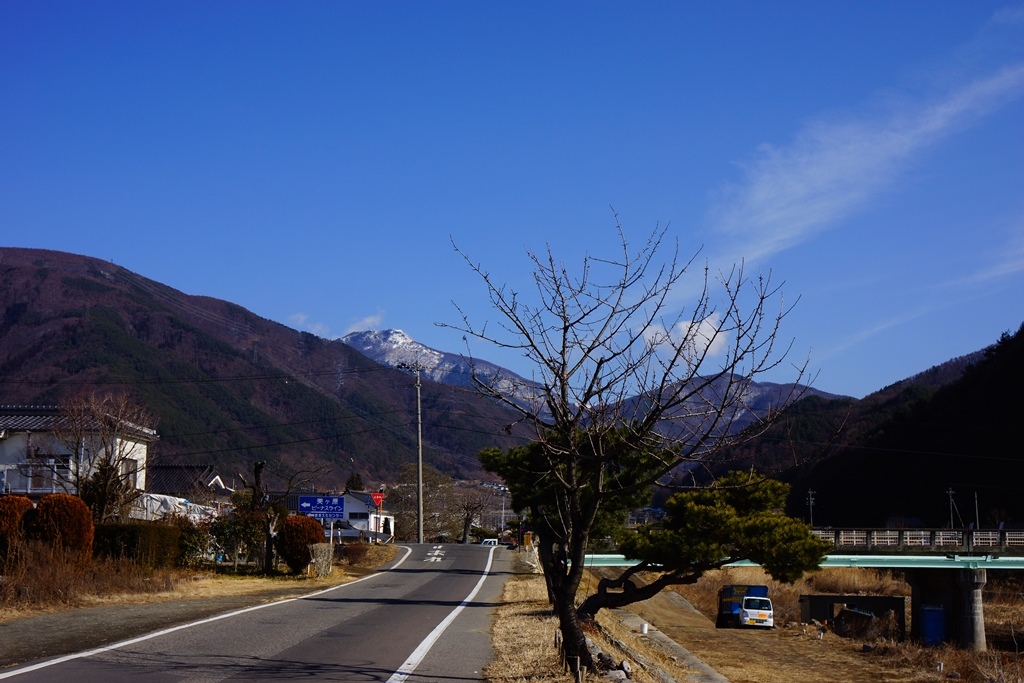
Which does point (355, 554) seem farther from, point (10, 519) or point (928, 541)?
point (928, 541)

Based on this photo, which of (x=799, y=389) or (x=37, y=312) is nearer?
(x=799, y=389)

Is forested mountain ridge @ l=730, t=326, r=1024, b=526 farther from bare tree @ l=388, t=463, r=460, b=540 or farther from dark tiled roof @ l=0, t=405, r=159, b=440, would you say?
dark tiled roof @ l=0, t=405, r=159, b=440

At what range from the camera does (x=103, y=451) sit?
140 feet

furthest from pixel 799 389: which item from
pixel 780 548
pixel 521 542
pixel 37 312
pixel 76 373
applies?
pixel 37 312

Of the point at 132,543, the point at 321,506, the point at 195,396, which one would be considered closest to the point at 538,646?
the point at 132,543

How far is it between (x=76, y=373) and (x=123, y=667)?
477 feet

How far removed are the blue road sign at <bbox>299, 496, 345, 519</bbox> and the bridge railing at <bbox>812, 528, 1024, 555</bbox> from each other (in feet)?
88.8

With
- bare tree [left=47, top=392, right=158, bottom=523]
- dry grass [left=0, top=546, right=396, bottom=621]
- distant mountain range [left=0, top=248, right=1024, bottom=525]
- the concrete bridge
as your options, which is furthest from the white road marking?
the concrete bridge

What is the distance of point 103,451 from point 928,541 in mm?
42184

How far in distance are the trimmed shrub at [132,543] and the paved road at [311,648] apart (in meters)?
5.45

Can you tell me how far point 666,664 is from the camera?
15648 mm

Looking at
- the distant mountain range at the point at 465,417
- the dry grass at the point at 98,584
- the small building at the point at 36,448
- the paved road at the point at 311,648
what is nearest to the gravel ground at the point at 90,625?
the paved road at the point at 311,648

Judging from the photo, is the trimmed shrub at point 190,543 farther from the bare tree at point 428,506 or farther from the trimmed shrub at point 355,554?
the bare tree at point 428,506

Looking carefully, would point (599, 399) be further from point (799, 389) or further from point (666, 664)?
point (666, 664)
